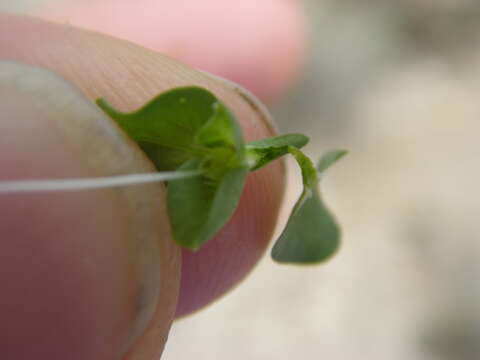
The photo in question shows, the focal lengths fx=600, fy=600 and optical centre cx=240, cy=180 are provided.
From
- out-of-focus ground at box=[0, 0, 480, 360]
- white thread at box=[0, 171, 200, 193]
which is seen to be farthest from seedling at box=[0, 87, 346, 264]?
out-of-focus ground at box=[0, 0, 480, 360]

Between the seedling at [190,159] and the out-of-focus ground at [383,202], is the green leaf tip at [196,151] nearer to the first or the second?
the seedling at [190,159]

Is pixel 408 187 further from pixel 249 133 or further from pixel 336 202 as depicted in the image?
pixel 249 133

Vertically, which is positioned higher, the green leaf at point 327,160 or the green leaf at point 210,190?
the green leaf at point 210,190

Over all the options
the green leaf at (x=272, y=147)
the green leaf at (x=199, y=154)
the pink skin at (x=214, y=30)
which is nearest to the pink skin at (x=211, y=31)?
the pink skin at (x=214, y=30)

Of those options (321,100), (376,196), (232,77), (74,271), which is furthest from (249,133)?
(321,100)

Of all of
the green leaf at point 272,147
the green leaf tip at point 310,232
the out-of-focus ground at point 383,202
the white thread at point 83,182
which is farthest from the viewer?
the out-of-focus ground at point 383,202

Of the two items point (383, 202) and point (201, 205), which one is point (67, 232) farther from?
point (383, 202)

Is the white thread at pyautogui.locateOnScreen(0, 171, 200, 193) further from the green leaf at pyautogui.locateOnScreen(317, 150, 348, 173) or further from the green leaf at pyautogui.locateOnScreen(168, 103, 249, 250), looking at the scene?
the green leaf at pyautogui.locateOnScreen(317, 150, 348, 173)
